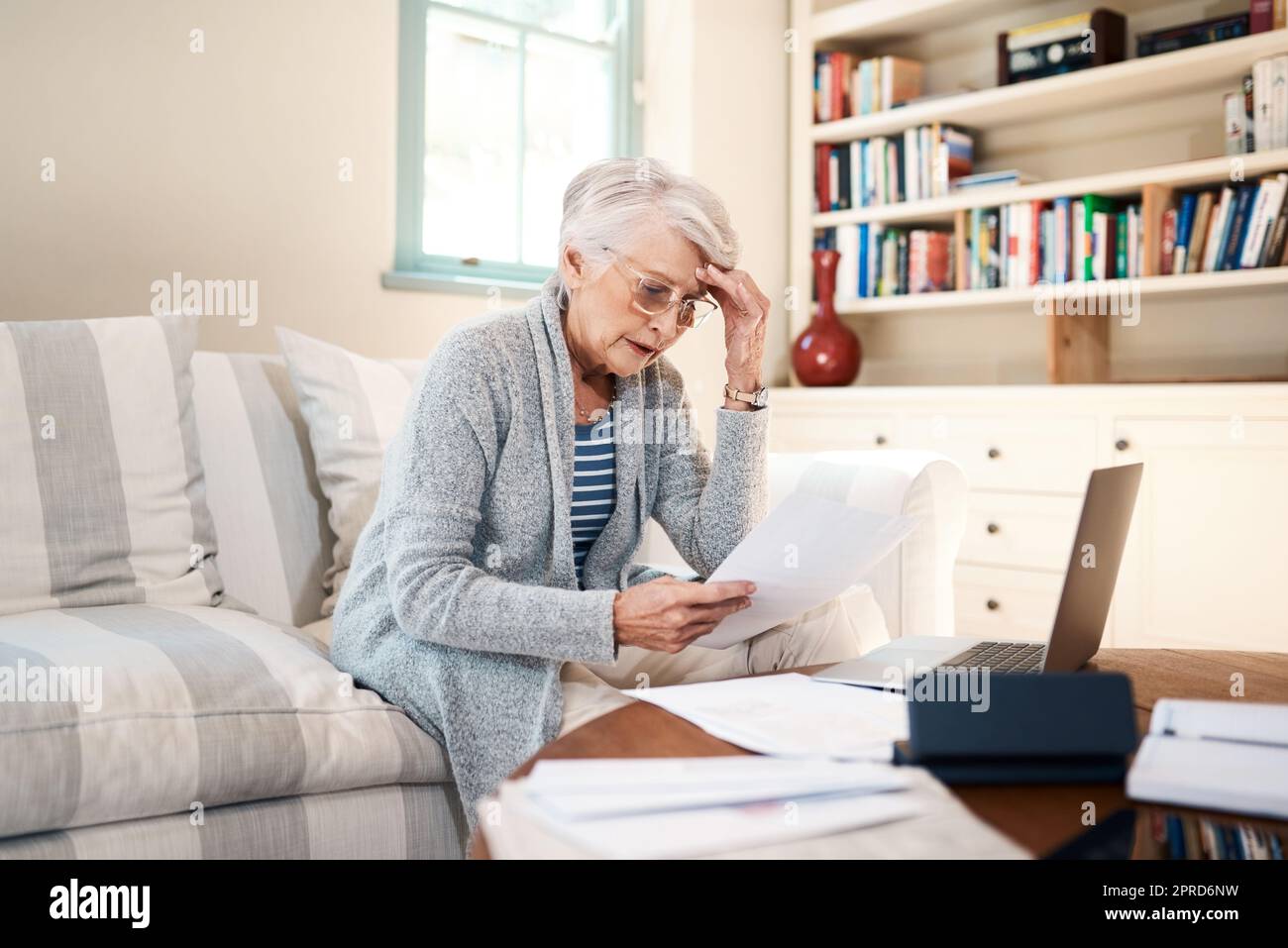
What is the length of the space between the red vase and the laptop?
2.21m

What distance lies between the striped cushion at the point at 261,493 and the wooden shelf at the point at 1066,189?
206 centimetres

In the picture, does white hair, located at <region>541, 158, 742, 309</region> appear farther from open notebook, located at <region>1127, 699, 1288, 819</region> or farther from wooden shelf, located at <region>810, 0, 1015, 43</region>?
wooden shelf, located at <region>810, 0, 1015, 43</region>

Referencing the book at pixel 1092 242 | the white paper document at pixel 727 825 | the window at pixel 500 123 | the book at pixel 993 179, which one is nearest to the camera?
the white paper document at pixel 727 825

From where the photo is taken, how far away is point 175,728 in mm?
1165

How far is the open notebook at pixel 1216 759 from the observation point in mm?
700

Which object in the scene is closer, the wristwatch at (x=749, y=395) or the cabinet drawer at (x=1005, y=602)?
the wristwatch at (x=749, y=395)

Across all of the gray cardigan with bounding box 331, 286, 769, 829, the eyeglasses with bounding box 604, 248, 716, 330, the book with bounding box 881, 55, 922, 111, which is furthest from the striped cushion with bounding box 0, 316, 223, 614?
the book with bounding box 881, 55, 922, 111

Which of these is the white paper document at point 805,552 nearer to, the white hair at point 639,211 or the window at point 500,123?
the white hair at point 639,211

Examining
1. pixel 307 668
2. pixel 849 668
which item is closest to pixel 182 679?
pixel 307 668

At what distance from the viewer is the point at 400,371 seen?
2.02 m

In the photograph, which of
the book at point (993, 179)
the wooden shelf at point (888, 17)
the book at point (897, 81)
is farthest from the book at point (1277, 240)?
the book at point (897, 81)

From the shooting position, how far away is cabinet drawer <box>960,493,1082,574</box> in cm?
290
